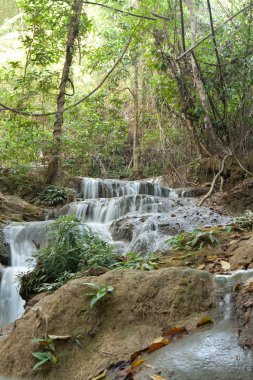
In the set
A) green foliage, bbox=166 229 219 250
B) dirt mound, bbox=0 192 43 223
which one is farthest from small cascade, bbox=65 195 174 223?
green foliage, bbox=166 229 219 250

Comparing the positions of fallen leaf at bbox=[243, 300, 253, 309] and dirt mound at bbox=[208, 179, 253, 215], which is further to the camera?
dirt mound at bbox=[208, 179, 253, 215]

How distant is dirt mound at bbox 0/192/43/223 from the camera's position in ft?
32.6

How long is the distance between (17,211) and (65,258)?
218 inches

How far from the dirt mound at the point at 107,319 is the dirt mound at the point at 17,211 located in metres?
6.68

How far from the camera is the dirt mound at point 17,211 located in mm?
9941

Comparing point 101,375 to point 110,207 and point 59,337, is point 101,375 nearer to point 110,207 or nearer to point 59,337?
point 59,337

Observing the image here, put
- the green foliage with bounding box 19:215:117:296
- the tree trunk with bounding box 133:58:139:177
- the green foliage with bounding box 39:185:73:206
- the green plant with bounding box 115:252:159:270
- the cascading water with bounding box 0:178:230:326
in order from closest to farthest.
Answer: the green plant with bounding box 115:252:159:270, the green foliage with bounding box 19:215:117:296, the cascading water with bounding box 0:178:230:326, the green foliage with bounding box 39:185:73:206, the tree trunk with bounding box 133:58:139:177

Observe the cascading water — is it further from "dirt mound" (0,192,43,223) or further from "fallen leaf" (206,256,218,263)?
"fallen leaf" (206,256,218,263)

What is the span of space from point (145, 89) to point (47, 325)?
14997 millimetres

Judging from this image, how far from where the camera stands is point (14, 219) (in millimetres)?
9812

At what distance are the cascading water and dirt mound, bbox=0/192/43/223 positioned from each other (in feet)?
2.53

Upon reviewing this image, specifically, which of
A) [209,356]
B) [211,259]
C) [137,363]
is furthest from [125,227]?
[209,356]

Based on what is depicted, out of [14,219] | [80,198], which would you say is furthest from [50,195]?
[14,219]

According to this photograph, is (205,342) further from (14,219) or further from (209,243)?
(14,219)
